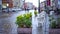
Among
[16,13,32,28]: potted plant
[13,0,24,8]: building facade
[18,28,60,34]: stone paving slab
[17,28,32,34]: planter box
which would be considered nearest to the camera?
[13,0,24,8]: building facade

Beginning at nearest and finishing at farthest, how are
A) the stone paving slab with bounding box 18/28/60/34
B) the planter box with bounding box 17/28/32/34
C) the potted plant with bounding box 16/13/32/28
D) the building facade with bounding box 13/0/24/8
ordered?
the building facade with bounding box 13/0/24/8 → the stone paving slab with bounding box 18/28/60/34 → the planter box with bounding box 17/28/32/34 → the potted plant with bounding box 16/13/32/28

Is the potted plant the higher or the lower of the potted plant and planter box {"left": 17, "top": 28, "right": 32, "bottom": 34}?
the higher

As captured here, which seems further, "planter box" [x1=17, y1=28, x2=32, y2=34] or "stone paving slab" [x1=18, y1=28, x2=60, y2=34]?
"planter box" [x1=17, y1=28, x2=32, y2=34]

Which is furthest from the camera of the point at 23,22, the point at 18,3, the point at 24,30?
the point at 23,22

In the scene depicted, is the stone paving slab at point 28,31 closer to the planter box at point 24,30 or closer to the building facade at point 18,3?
the planter box at point 24,30

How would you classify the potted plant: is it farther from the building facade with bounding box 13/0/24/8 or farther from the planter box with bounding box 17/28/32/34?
the building facade with bounding box 13/0/24/8

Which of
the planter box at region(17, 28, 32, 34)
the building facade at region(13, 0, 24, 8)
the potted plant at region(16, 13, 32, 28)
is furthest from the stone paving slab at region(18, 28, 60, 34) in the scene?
the building facade at region(13, 0, 24, 8)

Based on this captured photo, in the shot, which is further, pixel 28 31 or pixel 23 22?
pixel 23 22

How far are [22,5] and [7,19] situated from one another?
2.82 meters

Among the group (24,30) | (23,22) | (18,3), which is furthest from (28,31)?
(18,3)

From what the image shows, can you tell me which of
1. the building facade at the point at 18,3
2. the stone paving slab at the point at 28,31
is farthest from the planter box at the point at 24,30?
the building facade at the point at 18,3

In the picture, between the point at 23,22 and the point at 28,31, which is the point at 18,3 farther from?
the point at 28,31

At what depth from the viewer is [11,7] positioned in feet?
27.5

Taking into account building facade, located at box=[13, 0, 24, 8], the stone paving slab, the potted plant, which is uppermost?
building facade, located at box=[13, 0, 24, 8]
